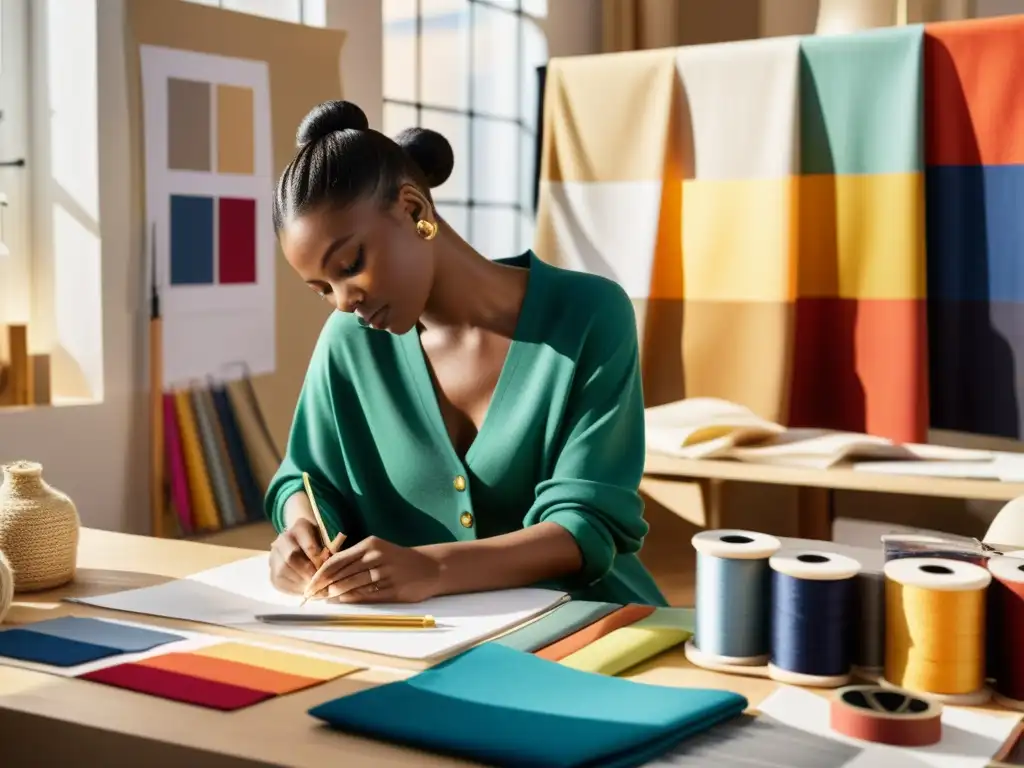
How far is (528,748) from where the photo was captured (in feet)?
3.06

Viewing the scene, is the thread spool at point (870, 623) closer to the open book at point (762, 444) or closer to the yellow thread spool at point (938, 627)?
the yellow thread spool at point (938, 627)

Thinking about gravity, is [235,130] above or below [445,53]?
below

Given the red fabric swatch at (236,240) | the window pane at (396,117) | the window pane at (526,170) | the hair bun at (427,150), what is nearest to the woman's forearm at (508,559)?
the hair bun at (427,150)

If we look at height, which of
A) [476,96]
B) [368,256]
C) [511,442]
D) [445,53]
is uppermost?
[445,53]

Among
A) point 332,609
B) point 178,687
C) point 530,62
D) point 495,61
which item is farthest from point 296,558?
point 530,62

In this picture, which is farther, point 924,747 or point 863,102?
point 863,102

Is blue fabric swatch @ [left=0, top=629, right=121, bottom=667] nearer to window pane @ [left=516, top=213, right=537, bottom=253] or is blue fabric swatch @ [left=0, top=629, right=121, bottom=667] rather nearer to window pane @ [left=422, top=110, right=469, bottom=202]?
window pane @ [left=422, top=110, right=469, bottom=202]

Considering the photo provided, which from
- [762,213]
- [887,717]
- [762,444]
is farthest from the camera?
[762,213]

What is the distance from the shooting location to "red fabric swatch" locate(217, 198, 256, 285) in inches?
126

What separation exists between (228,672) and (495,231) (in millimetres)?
3502

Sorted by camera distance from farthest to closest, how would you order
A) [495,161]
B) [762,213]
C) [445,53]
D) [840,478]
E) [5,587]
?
[495,161], [445,53], [762,213], [840,478], [5,587]

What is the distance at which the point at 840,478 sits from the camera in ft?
9.16

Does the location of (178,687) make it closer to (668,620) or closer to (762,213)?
(668,620)

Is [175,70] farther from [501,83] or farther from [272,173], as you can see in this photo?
[501,83]
